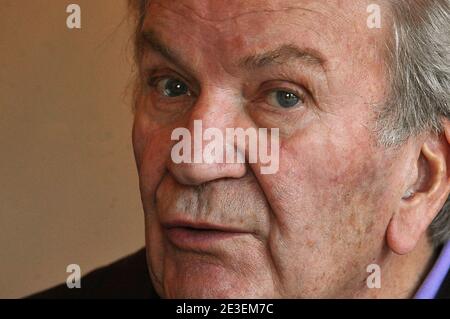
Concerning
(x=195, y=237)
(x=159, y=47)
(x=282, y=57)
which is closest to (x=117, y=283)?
(x=195, y=237)

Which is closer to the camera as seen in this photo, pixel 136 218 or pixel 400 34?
pixel 400 34

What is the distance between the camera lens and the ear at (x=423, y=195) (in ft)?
4.90

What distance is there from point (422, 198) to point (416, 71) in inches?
9.1

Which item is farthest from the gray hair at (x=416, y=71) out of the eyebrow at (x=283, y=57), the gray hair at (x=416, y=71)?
the eyebrow at (x=283, y=57)

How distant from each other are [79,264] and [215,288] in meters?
1.00

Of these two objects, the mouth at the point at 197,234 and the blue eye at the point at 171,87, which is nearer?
the mouth at the point at 197,234

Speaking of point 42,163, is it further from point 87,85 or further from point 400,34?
point 400,34

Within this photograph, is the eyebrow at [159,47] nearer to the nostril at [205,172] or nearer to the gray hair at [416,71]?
the nostril at [205,172]

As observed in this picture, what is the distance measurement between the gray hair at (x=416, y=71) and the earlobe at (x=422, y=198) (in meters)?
0.04

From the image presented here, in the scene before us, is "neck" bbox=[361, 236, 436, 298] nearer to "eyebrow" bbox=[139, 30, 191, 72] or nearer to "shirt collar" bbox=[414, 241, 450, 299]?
"shirt collar" bbox=[414, 241, 450, 299]

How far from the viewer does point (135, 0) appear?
1.67 metres

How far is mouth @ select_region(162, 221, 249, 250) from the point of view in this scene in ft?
4.54

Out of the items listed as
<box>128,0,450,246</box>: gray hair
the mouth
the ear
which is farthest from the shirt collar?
the mouth
